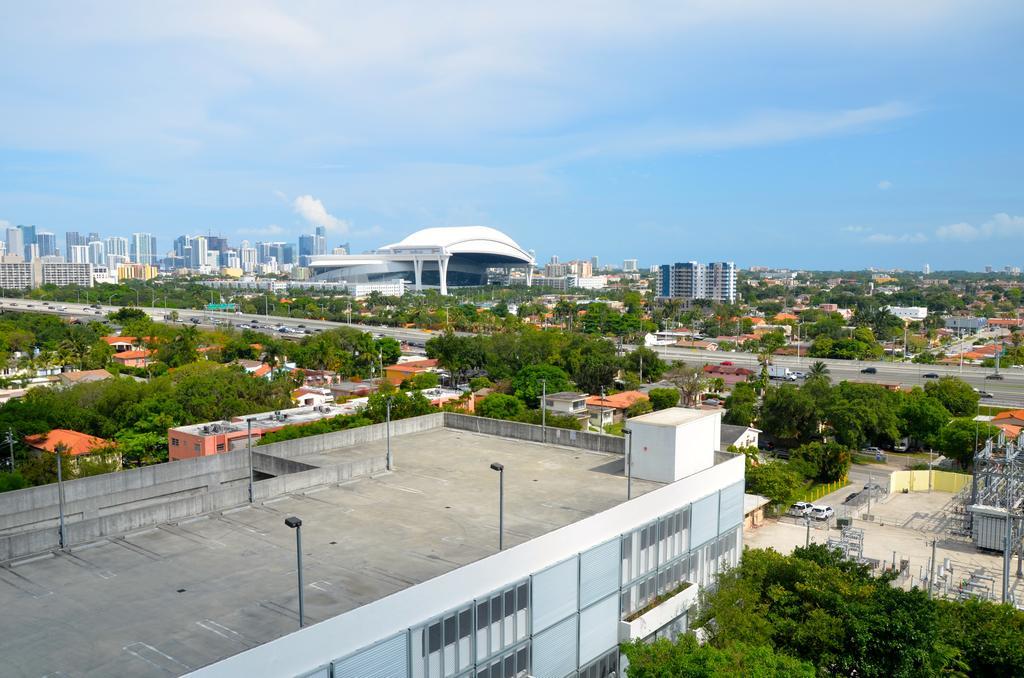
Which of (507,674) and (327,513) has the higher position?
(327,513)

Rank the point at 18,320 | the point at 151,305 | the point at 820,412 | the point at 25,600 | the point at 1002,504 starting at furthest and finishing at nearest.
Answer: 1. the point at 151,305
2. the point at 18,320
3. the point at 820,412
4. the point at 1002,504
5. the point at 25,600

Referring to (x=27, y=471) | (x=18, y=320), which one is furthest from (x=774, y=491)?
(x=18, y=320)

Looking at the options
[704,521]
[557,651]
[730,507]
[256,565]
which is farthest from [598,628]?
[256,565]

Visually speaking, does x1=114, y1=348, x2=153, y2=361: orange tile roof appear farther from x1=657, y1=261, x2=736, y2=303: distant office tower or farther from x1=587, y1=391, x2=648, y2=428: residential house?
x1=657, y1=261, x2=736, y2=303: distant office tower

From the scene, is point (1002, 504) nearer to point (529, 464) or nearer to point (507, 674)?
point (529, 464)

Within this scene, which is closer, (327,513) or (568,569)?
(568,569)

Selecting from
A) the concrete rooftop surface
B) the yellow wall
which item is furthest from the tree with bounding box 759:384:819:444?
the concrete rooftop surface

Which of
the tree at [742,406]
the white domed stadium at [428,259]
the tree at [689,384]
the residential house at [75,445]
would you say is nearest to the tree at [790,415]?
the tree at [742,406]

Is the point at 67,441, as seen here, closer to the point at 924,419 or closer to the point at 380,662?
the point at 380,662
